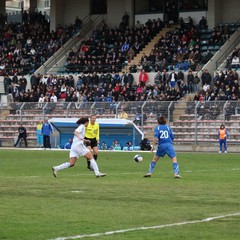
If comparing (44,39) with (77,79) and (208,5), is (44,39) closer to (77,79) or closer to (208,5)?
(77,79)

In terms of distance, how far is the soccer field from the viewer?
12438mm

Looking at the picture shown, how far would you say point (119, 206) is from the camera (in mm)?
15898

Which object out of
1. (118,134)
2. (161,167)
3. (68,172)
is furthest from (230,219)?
(118,134)

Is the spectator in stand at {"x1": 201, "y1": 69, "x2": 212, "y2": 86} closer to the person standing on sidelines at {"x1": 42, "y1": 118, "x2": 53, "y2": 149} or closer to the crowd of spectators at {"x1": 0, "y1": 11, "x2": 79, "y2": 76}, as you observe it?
the person standing on sidelines at {"x1": 42, "y1": 118, "x2": 53, "y2": 149}

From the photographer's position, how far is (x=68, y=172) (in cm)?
2720

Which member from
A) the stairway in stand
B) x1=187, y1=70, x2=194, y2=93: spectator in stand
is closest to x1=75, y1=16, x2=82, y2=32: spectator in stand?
the stairway in stand

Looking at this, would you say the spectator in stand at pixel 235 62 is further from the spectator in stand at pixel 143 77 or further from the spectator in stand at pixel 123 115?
the spectator in stand at pixel 123 115

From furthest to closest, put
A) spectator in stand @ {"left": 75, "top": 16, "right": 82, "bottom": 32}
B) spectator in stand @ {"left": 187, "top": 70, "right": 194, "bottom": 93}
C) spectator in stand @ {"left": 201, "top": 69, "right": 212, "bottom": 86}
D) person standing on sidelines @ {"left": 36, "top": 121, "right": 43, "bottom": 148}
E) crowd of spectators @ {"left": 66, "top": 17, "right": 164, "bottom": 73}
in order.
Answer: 1. spectator in stand @ {"left": 75, "top": 16, "right": 82, "bottom": 32}
2. crowd of spectators @ {"left": 66, "top": 17, "right": 164, "bottom": 73}
3. person standing on sidelines @ {"left": 36, "top": 121, "right": 43, "bottom": 148}
4. spectator in stand @ {"left": 187, "top": 70, "right": 194, "bottom": 93}
5. spectator in stand @ {"left": 201, "top": 69, "right": 212, "bottom": 86}

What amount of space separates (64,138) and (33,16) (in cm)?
2245

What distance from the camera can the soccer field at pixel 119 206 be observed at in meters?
12.4

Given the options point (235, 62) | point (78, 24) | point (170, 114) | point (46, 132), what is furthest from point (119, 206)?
point (78, 24)

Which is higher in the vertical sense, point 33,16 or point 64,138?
point 33,16

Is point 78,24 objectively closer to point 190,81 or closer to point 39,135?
point 39,135

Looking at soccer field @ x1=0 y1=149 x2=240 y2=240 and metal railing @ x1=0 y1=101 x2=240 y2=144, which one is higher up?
soccer field @ x1=0 y1=149 x2=240 y2=240
